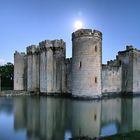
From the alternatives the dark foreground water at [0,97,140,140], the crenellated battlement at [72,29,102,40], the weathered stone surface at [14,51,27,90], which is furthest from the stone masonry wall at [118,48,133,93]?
the dark foreground water at [0,97,140,140]

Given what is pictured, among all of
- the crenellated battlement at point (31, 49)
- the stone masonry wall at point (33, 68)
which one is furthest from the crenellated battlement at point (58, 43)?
the crenellated battlement at point (31, 49)

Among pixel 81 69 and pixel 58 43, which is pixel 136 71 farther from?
pixel 81 69

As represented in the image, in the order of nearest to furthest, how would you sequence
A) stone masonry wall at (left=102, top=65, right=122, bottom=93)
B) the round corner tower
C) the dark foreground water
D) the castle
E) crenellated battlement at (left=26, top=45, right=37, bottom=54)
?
the dark foreground water
the round corner tower
the castle
stone masonry wall at (left=102, top=65, right=122, bottom=93)
crenellated battlement at (left=26, top=45, right=37, bottom=54)

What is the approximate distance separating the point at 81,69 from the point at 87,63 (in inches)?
27.9

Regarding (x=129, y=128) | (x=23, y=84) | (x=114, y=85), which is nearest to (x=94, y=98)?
(x=114, y=85)

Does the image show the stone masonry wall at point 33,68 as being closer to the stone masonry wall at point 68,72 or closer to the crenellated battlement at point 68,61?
the stone masonry wall at point 68,72

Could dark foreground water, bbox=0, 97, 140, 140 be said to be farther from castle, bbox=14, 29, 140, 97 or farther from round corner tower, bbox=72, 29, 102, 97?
castle, bbox=14, 29, 140, 97

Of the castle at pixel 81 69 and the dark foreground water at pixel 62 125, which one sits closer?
the dark foreground water at pixel 62 125

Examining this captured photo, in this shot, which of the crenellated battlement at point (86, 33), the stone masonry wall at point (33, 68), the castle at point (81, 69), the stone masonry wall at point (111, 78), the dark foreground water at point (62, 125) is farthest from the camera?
the stone masonry wall at point (33, 68)

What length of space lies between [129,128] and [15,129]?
4222 millimetres

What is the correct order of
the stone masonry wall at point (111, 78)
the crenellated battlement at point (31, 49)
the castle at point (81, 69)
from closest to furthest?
1. the castle at point (81, 69)
2. the stone masonry wall at point (111, 78)
3. the crenellated battlement at point (31, 49)

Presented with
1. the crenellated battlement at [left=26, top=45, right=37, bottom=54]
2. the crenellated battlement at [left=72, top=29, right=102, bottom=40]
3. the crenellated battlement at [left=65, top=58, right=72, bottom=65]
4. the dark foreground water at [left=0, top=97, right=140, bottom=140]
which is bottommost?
the dark foreground water at [left=0, top=97, right=140, bottom=140]

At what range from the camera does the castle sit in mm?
21516

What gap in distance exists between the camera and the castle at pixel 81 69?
21.5m
